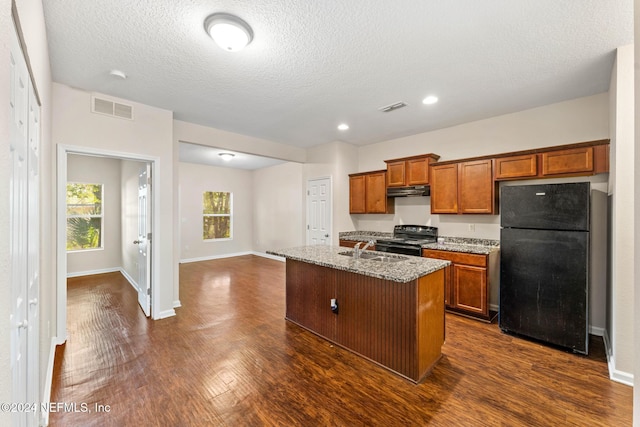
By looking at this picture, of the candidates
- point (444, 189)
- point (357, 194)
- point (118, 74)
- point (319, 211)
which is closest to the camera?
point (118, 74)

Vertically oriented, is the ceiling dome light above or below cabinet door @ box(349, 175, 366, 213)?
above

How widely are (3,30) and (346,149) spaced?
4899 mm

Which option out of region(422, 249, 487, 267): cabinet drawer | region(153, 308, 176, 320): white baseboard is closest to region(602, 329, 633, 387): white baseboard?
region(422, 249, 487, 267): cabinet drawer

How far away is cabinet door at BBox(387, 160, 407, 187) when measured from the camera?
4621mm

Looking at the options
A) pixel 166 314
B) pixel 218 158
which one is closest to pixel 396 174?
pixel 166 314

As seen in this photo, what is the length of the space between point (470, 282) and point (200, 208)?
6796mm

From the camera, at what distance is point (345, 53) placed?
2.32 metres

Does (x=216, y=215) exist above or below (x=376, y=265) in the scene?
above

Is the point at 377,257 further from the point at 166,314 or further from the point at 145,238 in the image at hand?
the point at 145,238

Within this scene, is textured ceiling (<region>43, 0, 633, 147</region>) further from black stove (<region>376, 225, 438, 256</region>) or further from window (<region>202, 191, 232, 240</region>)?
window (<region>202, 191, 232, 240</region>)

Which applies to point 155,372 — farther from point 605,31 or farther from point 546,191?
point 605,31

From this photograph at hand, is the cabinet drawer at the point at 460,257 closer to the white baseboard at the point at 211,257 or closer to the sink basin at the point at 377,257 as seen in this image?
the sink basin at the point at 377,257

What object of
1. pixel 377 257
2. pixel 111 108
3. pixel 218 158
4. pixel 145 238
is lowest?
pixel 377 257

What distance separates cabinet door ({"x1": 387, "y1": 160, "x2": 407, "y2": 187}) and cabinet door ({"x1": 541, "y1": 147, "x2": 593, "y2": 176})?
73.6 inches
